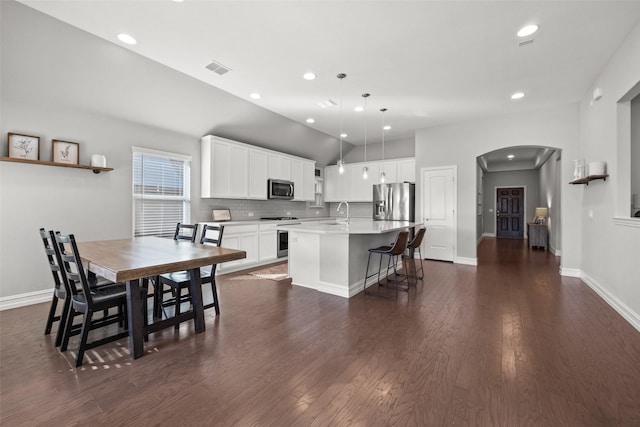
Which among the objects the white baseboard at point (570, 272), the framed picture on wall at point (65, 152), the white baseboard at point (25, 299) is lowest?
the white baseboard at point (25, 299)

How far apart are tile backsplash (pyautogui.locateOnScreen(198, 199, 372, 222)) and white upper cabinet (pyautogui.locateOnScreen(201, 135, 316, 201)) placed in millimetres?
339

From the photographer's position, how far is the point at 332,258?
3828 millimetres

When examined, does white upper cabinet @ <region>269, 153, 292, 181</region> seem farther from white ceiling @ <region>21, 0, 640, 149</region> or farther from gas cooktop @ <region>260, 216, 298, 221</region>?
white ceiling @ <region>21, 0, 640, 149</region>

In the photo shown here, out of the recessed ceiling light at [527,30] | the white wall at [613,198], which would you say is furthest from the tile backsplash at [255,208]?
the white wall at [613,198]

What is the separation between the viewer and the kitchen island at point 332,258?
3689 mm

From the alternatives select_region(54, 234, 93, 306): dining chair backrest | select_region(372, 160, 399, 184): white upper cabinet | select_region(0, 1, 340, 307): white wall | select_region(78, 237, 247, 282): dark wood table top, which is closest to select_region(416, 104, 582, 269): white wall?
select_region(372, 160, 399, 184): white upper cabinet

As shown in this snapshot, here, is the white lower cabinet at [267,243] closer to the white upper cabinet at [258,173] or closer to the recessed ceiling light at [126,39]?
the white upper cabinet at [258,173]

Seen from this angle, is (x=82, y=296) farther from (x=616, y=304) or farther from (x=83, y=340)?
(x=616, y=304)

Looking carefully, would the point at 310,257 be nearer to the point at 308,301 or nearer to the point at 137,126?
the point at 308,301

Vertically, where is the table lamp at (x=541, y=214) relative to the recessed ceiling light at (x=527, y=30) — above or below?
below

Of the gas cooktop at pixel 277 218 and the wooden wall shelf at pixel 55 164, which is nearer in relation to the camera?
the wooden wall shelf at pixel 55 164

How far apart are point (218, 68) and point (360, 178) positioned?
16.0 ft

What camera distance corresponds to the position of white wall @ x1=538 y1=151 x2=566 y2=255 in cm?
658

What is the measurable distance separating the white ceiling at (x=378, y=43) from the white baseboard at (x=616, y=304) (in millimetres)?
2804
